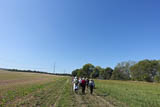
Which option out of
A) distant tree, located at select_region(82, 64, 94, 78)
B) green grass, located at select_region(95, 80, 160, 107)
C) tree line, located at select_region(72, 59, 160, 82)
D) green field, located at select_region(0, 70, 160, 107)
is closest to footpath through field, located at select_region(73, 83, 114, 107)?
green field, located at select_region(0, 70, 160, 107)

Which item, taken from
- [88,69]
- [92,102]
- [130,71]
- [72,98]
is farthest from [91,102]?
[88,69]

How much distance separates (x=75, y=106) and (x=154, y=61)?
68.6m

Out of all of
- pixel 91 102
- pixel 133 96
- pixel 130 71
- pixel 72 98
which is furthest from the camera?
pixel 130 71

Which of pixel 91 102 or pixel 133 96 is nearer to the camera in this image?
pixel 91 102

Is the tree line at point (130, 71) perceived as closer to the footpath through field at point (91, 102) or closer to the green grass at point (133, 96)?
the green grass at point (133, 96)

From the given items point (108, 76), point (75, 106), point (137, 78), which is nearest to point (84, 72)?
point (108, 76)

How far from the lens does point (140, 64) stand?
6212cm

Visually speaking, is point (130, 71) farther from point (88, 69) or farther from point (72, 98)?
point (72, 98)

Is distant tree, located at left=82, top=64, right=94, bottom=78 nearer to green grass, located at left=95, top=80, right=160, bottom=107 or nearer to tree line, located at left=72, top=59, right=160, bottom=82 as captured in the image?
tree line, located at left=72, top=59, right=160, bottom=82

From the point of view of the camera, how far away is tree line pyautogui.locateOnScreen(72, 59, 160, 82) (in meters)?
59.4

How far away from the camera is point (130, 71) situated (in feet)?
230

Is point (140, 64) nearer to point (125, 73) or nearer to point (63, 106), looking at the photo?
point (125, 73)

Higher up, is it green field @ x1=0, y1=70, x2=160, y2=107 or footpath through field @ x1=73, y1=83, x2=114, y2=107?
footpath through field @ x1=73, y1=83, x2=114, y2=107

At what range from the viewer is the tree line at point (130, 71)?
5938cm
